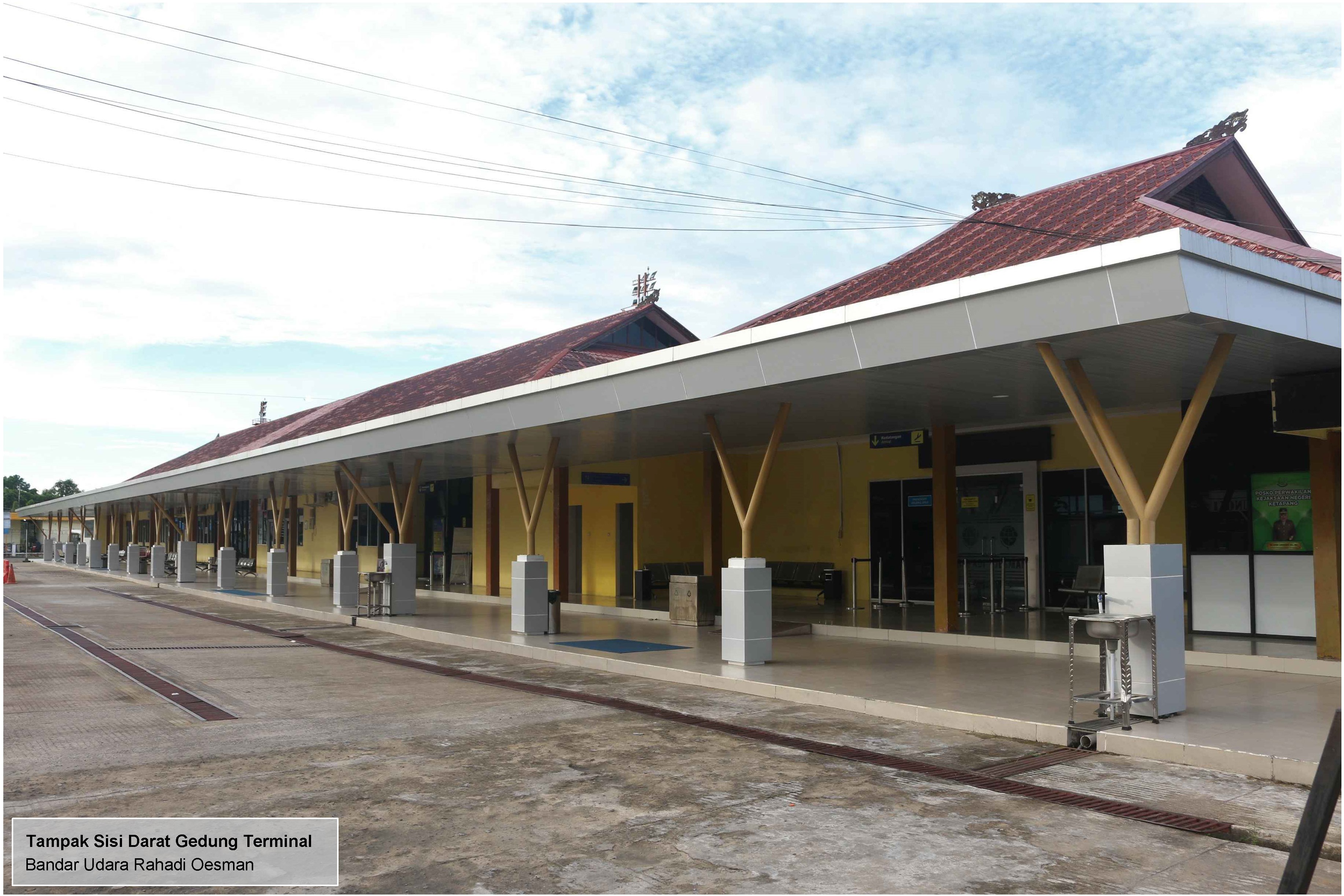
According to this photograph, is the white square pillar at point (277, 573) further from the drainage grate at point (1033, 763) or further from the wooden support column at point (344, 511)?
the drainage grate at point (1033, 763)

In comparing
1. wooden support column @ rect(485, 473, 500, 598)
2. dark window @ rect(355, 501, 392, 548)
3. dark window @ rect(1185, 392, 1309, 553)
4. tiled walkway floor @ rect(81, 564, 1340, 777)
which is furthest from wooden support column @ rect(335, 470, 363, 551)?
dark window @ rect(1185, 392, 1309, 553)

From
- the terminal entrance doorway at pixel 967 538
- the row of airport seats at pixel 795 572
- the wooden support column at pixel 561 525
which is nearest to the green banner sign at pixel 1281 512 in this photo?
the terminal entrance doorway at pixel 967 538

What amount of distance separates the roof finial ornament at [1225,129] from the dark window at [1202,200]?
2.69 ft

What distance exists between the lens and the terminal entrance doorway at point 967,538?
18.6m

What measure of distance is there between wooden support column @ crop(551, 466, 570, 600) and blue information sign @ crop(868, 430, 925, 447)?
7.01 meters

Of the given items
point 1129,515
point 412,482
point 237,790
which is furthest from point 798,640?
point 237,790

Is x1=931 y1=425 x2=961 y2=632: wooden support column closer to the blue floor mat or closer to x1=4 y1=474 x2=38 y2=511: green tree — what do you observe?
the blue floor mat

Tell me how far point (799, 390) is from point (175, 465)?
55287 millimetres

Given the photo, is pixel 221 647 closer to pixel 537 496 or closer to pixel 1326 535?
pixel 537 496

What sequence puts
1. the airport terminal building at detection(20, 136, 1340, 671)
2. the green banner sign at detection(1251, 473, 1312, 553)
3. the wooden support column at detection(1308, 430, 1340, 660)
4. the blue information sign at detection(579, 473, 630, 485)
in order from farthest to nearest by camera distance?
the blue information sign at detection(579, 473, 630, 485)
the green banner sign at detection(1251, 473, 1312, 553)
the wooden support column at detection(1308, 430, 1340, 660)
the airport terminal building at detection(20, 136, 1340, 671)

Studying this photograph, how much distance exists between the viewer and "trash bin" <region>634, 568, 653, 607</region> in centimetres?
2364

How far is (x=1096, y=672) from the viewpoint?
452 inches

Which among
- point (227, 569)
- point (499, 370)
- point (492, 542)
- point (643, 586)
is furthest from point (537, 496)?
point (227, 569)

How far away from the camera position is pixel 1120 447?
8930 millimetres
